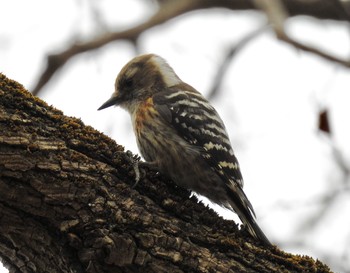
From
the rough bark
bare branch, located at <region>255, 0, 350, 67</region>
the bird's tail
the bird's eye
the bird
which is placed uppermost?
bare branch, located at <region>255, 0, 350, 67</region>

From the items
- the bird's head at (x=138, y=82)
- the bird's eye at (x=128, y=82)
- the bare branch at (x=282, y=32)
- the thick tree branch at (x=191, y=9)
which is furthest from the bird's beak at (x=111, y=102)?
the bare branch at (x=282, y=32)

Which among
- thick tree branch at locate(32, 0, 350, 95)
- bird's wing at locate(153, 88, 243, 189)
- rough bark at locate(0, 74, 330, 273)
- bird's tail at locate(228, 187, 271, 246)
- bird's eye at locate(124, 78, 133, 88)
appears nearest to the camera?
rough bark at locate(0, 74, 330, 273)

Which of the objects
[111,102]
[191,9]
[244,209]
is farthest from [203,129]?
[191,9]

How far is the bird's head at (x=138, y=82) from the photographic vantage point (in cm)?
552

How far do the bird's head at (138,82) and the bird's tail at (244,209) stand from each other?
1.37 m

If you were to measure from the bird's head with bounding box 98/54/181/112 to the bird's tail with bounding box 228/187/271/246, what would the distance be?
137cm

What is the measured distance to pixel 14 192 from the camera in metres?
Answer: 3.18

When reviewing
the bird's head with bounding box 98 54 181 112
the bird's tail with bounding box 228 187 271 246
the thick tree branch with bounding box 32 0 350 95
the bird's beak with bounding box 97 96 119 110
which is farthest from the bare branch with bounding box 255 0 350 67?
the bird's beak with bounding box 97 96 119 110

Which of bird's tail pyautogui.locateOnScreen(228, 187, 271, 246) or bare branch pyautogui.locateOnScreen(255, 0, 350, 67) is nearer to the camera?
bird's tail pyautogui.locateOnScreen(228, 187, 271, 246)

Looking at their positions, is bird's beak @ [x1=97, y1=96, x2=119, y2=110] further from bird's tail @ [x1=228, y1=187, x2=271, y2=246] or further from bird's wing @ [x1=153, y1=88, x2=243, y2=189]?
bird's tail @ [x1=228, y1=187, x2=271, y2=246]

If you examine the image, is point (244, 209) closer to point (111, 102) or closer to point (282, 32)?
point (282, 32)

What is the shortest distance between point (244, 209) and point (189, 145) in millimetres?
700

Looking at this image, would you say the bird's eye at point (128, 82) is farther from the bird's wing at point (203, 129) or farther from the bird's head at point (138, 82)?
Answer: the bird's wing at point (203, 129)

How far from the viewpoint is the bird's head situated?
5.52 m
